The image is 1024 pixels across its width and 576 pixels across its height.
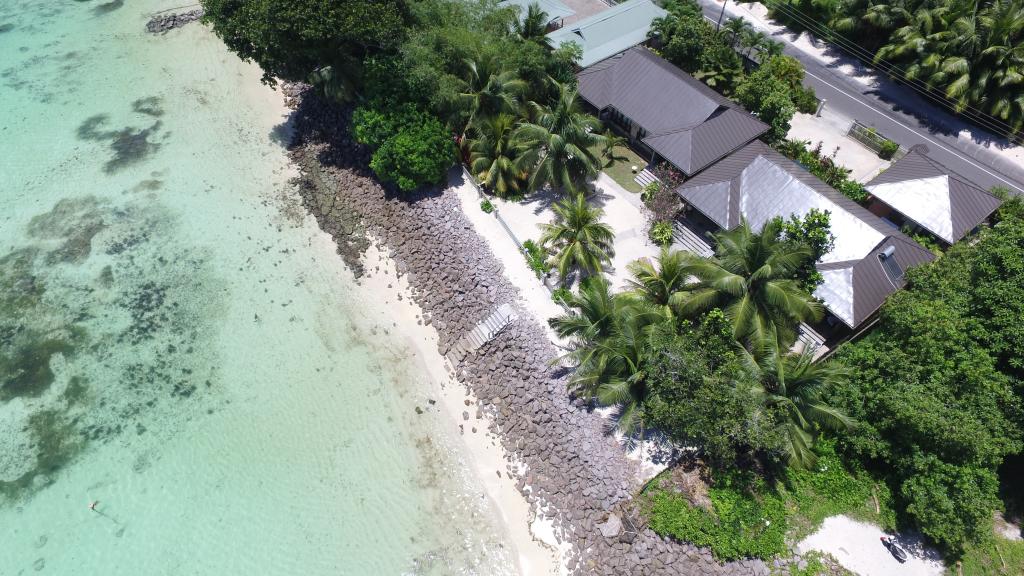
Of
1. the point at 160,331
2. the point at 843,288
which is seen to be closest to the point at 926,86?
the point at 843,288

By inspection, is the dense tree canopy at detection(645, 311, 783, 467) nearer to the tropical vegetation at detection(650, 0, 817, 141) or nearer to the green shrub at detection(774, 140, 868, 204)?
the green shrub at detection(774, 140, 868, 204)

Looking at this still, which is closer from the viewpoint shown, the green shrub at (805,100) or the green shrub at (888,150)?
the green shrub at (888,150)

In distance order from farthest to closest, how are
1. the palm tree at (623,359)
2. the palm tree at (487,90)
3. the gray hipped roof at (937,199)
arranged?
1. the palm tree at (487,90)
2. the gray hipped roof at (937,199)
3. the palm tree at (623,359)

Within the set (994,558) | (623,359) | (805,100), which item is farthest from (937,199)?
(623,359)

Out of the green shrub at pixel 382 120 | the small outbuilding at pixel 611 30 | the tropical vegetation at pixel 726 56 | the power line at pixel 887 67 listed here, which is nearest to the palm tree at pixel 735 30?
the tropical vegetation at pixel 726 56

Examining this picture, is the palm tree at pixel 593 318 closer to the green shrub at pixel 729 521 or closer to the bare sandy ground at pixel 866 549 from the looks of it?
the green shrub at pixel 729 521

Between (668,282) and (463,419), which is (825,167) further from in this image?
(463,419)
